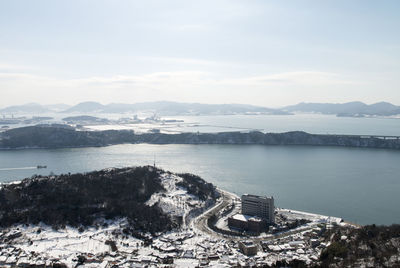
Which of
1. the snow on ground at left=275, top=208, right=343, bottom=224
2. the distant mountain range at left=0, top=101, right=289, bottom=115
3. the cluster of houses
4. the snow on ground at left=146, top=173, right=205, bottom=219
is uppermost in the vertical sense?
the distant mountain range at left=0, top=101, right=289, bottom=115

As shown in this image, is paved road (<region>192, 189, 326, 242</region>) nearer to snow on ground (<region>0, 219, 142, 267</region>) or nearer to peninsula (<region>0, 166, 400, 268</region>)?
peninsula (<region>0, 166, 400, 268</region>)

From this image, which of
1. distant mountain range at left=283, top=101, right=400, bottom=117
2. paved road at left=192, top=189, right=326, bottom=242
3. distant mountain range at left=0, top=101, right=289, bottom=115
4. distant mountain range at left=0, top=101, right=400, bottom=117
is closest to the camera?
paved road at left=192, top=189, right=326, bottom=242

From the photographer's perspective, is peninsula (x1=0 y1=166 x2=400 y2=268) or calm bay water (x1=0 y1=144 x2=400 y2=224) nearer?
peninsula (x1=0 y1=166 x2=400 y2=268)

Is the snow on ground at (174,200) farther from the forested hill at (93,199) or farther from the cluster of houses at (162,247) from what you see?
the cluster of houses at (162,247)

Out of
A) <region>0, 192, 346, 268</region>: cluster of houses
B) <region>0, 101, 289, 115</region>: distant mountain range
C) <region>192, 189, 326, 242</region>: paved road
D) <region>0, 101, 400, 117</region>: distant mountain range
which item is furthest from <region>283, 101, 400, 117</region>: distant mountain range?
<region>0, 192, 346, 268</region>: cluster of houses

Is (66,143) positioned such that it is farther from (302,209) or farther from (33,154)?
(302,209)

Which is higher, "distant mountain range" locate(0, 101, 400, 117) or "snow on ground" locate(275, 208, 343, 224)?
"distant mountain range" locate(0, 101, 400, 117)

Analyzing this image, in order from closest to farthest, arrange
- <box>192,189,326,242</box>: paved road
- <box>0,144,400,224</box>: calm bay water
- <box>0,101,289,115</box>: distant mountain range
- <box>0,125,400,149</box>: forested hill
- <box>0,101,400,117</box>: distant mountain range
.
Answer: <box>192,189,326,242</box>: paved road
<box>0,144,400,224</box>: calm bay water
<box>0,125,400,149</box>: forested hill
<box>0,101,400,117</box>: distant mountain range
<box>0,101,289,115</box>: distant mountain range

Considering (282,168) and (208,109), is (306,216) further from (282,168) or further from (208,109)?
(208,109)
